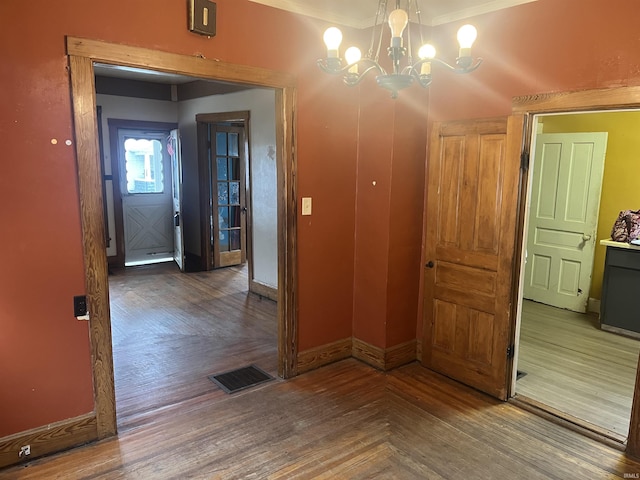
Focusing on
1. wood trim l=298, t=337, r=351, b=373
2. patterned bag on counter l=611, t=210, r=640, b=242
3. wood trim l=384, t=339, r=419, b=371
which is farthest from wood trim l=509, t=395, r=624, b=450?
patterned bag on counter l=611, t=210, r=640, b=242

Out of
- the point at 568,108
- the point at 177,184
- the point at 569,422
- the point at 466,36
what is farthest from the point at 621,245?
the point at 177,184

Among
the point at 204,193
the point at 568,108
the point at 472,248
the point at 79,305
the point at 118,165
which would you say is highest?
the point at 568,108

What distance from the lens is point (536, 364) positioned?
12.7 feet

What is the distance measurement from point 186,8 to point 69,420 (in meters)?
2.49

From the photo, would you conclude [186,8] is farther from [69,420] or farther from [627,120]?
[627,120]

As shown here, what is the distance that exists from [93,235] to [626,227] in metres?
4.73

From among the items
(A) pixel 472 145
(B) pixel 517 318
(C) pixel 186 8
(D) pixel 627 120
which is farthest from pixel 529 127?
(D) pixel 627 120

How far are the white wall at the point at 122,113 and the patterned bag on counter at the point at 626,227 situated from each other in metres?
6.18

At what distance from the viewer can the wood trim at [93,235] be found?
2.44 meters

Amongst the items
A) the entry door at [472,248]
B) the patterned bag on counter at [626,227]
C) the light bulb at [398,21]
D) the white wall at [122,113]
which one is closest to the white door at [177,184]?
the white wall at [122,113]

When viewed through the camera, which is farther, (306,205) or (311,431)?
(306,205)

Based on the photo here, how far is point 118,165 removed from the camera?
22.9 feet

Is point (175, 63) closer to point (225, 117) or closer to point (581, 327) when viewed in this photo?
point (225, 117)

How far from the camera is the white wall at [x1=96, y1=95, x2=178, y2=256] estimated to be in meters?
6.77
